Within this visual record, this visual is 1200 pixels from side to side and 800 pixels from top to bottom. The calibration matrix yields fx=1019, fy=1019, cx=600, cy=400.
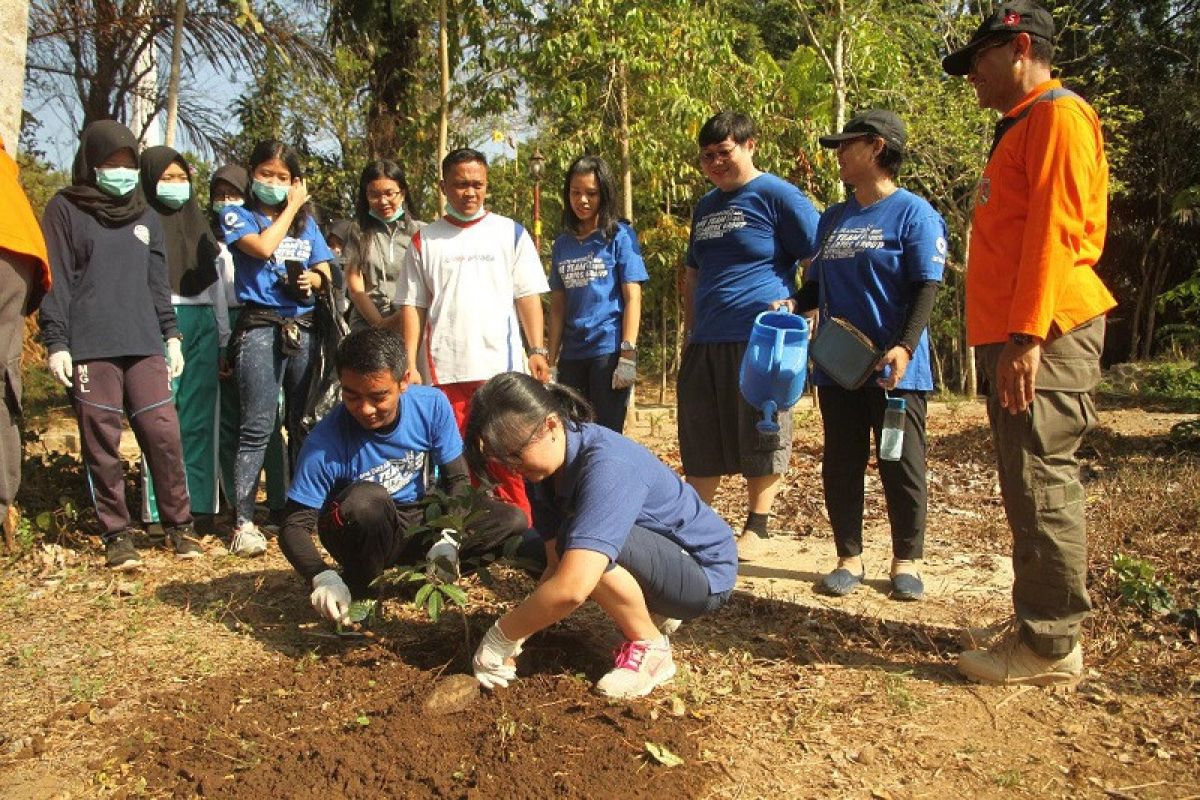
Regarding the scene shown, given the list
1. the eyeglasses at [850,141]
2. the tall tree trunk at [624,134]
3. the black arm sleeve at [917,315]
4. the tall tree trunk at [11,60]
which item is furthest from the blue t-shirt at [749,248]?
the tall tree trunk at [624,134]

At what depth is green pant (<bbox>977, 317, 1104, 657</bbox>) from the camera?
107 inches

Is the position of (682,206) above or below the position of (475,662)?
above

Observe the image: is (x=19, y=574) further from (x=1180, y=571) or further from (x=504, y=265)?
(x=1180, y=571)

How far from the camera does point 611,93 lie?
7867mm

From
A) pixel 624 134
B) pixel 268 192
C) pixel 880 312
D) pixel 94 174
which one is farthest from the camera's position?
pixel 624 134

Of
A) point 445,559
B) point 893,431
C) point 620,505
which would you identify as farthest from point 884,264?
point 445,559

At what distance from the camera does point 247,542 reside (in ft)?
14.4

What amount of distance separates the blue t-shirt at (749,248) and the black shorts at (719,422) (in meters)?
0.09

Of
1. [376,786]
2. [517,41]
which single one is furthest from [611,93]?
[376,786]

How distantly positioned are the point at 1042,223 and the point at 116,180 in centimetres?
350

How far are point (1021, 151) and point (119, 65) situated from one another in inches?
365

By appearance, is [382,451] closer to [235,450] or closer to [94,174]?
[235,450]

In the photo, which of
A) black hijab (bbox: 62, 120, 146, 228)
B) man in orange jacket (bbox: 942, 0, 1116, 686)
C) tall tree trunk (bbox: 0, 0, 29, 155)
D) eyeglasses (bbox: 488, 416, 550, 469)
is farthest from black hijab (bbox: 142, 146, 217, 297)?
man in orange jacket (bbox: 942, 0, 1116, 686)

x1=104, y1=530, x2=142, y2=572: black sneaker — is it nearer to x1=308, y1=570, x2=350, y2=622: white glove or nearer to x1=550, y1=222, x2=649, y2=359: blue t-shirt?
x1=308, y1=570, x2=350, y2=622: white glove
